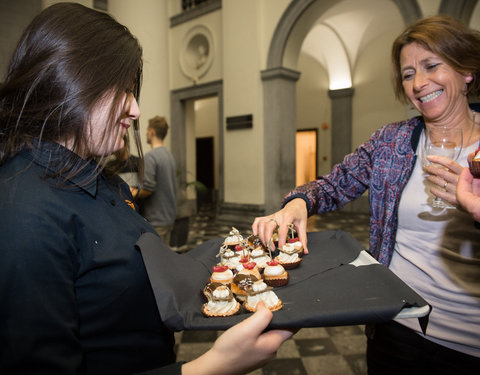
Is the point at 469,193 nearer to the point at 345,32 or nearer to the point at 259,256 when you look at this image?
the point at 259,256

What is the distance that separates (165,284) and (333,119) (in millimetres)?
10812

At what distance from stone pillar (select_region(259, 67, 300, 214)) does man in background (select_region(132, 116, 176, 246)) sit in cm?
397

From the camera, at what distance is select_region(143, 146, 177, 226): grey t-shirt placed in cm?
389

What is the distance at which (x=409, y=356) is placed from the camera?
1.43m

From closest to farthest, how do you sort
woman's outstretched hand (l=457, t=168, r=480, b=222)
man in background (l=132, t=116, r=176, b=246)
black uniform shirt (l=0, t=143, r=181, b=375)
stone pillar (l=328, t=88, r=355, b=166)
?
1. black uniform shirt (l=0, t=143, r=181, b=375)
2. woman's outstretched hand (l=457, t=168, r=480, b=222)
3. man in background (l=132, t=116, r=176, b=246)
4. stone pillar (l=328, t=88, r=355, b=166)

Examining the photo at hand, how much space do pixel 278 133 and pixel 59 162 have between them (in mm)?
6884

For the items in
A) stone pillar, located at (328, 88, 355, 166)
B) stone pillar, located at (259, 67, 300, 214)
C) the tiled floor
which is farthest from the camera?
stone pillar, located at (328, 88, 355, 166)

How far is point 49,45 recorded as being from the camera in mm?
934

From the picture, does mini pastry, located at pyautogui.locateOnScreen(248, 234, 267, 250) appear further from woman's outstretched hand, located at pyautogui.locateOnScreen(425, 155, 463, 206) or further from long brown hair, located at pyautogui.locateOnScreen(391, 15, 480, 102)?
long brown hair, located at pyautogui.locateOnScreen(391, 15, 480, 102)

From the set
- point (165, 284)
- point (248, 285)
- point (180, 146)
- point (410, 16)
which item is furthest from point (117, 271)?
point (180, 146)

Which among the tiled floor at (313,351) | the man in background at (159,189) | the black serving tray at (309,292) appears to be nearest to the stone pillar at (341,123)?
the man in background at (159,189)

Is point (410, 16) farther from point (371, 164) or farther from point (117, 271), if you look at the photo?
point (117, 271)

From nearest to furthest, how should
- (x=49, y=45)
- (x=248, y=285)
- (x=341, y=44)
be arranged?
(x=49, y=45)
(x=248, y=285)
(x=341, y=44)

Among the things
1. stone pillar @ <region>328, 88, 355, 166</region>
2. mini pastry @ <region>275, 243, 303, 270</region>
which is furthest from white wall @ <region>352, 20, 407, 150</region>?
mini pastry @ <region>275, 243, 303, 270</region>
